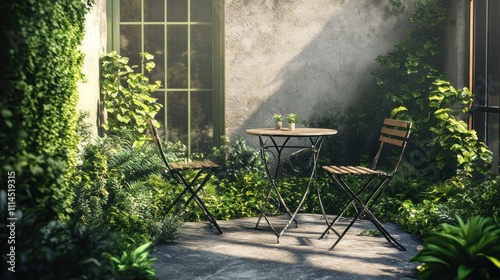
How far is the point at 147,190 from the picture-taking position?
7504mm

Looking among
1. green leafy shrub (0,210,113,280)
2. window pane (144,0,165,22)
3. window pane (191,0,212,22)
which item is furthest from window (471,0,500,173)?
green leafy shrub (0,210,113,280)

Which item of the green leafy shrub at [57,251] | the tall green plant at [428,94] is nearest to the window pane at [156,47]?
the tall green plant at [428,94]

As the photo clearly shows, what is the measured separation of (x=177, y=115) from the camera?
9320 millimetres

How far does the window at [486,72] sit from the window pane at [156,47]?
4.05 m

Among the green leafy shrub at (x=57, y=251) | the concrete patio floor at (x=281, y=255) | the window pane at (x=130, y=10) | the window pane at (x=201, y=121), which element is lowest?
the concrete patio floor at (x=281, y=255)

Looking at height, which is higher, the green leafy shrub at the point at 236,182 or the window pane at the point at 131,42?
the window pane at the point at 131,42

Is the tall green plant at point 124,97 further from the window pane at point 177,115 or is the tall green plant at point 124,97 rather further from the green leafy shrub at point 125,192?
the green leafy shrub at point 125,192

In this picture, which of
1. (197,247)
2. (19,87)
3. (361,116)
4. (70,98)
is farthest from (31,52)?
(361,116)

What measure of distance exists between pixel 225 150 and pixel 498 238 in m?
5.05

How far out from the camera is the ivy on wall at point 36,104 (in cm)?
371

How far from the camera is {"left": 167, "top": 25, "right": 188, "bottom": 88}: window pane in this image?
9242mm

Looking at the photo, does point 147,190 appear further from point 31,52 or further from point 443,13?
point 443,13

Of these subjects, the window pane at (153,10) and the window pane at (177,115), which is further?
the window pane at (177,115)

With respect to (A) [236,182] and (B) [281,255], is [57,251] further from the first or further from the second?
(A) [236,182]
